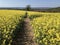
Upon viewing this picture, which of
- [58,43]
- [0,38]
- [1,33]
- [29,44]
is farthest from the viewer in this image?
[29,44]

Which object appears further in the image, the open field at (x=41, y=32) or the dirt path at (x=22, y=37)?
the dirt path at (x=22, y=37)

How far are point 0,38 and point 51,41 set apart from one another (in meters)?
1.87

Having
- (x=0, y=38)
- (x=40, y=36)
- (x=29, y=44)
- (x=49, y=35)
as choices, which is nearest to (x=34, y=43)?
(x=29, y=44)

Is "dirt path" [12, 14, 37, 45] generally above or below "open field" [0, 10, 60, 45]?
below

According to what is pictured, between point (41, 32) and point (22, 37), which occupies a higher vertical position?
point (41, 32)

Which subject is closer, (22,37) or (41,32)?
(41,32)

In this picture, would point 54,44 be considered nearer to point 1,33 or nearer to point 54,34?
point 54,34

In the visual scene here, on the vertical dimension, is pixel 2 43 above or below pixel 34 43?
above

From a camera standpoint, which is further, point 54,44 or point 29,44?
point 29,44

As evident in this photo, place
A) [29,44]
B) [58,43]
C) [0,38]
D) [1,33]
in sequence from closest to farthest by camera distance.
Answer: [58,43] < [0,38] < [1,33] < [29,44]

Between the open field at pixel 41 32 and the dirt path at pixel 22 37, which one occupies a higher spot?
the open field at pixel 41 32

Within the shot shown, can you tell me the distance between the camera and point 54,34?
7441mm

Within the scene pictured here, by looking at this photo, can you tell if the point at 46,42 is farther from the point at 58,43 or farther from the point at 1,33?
the point at 1,33

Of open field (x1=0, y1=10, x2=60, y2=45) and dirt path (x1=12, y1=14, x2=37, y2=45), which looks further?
dirt path (x1=12, y1=14, x2=37, y2=45)
